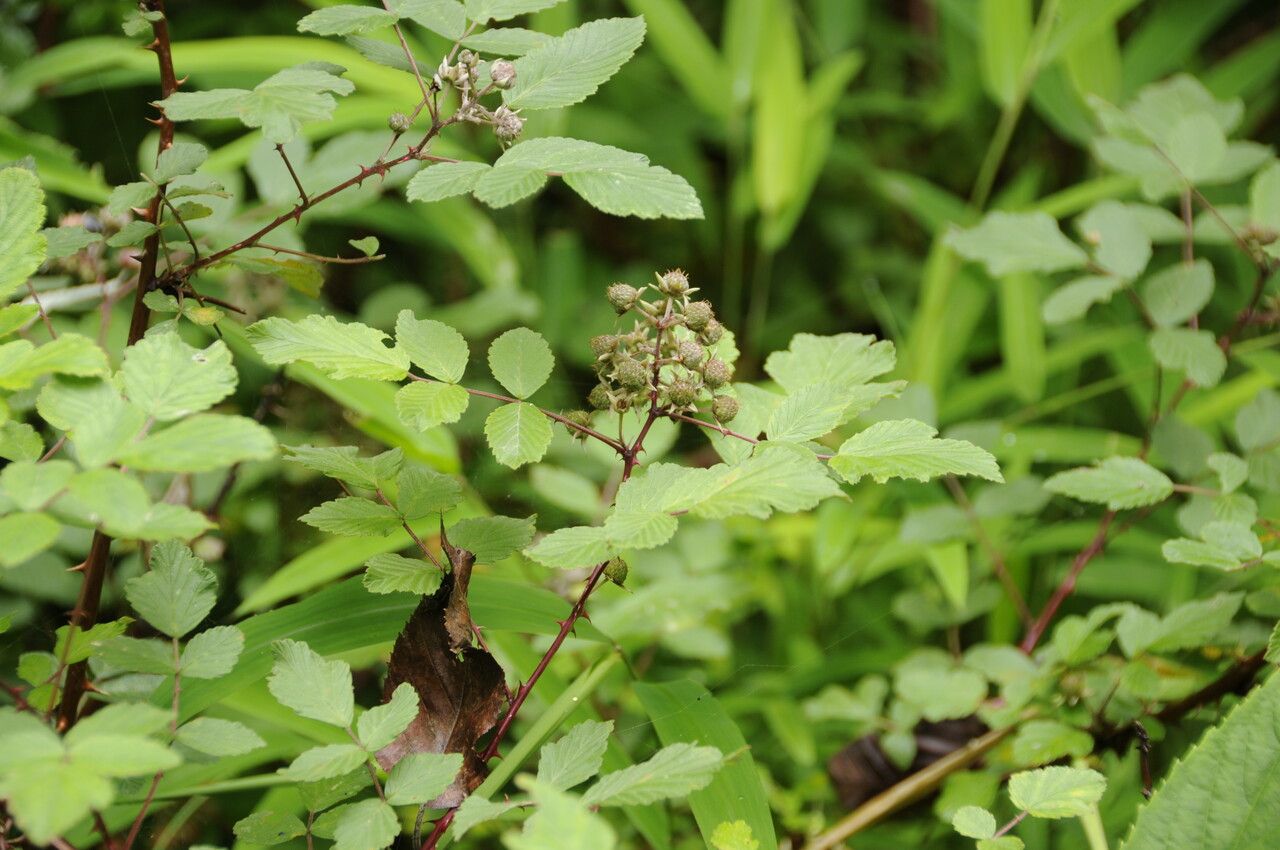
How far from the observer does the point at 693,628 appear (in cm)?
126

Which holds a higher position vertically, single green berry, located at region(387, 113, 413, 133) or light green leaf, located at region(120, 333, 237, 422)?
single green berry, located at region(387, 113, 413, 133)

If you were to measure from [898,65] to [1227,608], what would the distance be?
7.56ft

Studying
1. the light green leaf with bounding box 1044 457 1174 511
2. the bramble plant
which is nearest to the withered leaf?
the bramble plant

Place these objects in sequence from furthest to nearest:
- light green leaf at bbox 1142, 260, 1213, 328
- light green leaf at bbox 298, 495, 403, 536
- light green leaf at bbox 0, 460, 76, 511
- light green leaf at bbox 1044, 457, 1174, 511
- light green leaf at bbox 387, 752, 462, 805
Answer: light green leaf at bbox 1142, 260, 1213, 328, light green leaf at bbox 1044, 457, 1174, 511, light green leaf at bbox 298, 495, 403, 536, light green leaf at bbox 387, 752, 462, 805, light green leaf at bbox 0, 460, 76, 511

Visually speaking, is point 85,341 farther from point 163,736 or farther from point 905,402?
point 905,402

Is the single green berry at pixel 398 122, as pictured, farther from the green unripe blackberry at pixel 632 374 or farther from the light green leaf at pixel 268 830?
the light green leaf at pixel 268 830

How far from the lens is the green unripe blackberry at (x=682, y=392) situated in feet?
2.15

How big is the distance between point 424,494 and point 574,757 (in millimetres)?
217

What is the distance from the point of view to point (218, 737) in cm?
60

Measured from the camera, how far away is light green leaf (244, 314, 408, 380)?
0.66 metres

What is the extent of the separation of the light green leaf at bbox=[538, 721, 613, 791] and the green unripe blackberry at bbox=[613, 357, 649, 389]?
0.22 meters

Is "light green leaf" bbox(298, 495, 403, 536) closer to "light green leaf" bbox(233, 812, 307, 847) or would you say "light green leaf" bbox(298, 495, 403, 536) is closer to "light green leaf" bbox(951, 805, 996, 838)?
"light green leaf" bbox(233, 812, 307, 847)

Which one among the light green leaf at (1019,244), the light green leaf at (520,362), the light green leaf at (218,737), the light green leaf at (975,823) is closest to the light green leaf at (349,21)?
the light green leaf at (520,362)

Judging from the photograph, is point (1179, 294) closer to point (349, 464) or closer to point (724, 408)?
point (724, 408)
